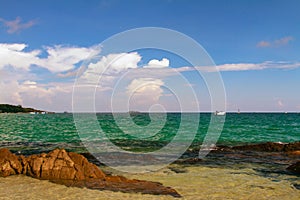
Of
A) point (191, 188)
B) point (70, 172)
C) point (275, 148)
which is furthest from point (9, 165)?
point (275, 148)

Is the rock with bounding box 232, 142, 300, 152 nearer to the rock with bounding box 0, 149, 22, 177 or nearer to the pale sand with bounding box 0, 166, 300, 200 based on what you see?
the pale sand with bounding box 0, 166, 300, 200

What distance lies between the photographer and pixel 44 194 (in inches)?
475

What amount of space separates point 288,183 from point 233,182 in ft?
8.42

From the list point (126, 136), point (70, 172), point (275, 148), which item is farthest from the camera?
point (126, 136)

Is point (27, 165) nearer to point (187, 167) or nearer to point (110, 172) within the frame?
point (110, 172)

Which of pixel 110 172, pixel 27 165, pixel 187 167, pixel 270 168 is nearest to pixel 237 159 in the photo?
pixel 270 168

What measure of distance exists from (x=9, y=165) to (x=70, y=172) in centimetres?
372

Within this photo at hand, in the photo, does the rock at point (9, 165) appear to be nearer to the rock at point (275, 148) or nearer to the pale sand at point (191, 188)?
the pale sand at point (191, 188)

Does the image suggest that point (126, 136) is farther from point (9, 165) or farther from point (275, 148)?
point (9, 165)

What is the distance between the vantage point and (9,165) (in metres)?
16.1

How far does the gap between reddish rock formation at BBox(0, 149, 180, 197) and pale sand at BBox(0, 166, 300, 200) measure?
24.0 inches

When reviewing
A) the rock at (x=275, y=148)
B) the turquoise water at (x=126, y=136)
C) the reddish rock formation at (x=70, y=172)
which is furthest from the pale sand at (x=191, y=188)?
the turquoise water at (x=126, y=136)

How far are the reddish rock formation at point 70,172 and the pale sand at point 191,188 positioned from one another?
2.00ft

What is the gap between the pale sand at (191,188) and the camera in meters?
12.0
